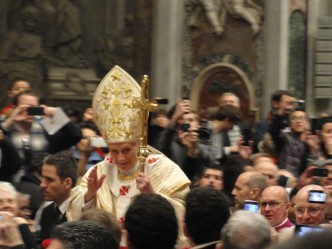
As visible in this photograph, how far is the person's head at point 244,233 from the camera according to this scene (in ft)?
14.5

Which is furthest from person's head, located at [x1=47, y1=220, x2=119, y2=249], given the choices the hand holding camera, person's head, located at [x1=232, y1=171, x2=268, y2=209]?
person's head, located at [x1=232, y1=171, x2=268, y2=209]

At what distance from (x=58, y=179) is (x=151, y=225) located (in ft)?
9.13

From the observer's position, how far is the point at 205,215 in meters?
5.04

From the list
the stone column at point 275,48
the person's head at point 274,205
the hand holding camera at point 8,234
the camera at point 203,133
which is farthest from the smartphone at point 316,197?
the stone column at point 275,48

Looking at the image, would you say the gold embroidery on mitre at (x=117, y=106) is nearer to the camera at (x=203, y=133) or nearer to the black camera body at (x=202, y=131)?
the black camera body at (x=202, y=131)

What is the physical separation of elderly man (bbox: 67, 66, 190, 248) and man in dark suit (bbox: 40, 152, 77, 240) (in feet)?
0.45

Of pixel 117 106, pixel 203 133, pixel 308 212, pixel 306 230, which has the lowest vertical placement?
pixel 308 212

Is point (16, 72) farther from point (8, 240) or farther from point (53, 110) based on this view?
point (8, 240)

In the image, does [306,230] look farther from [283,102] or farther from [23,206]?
[283,102]

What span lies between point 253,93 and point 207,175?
820cm

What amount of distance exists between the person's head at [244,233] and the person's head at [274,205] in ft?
7.59

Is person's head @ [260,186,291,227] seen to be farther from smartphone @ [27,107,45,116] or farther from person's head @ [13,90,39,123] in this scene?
person's head @ [13,90,39,123]

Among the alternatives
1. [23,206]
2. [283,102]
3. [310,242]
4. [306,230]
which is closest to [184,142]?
[283,102]

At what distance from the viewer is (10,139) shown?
855 centimetres
